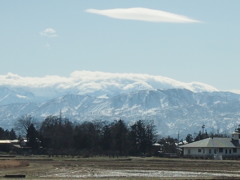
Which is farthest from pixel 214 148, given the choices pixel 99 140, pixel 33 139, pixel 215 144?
pixel 33 139

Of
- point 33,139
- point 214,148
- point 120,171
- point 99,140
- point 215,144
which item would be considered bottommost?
point 120,171

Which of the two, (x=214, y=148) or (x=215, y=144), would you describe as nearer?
(x=214, y=148)

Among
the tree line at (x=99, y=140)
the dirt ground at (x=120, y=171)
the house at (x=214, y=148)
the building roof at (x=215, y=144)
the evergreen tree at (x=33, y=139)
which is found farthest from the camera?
the evergreen tree at (x=33, y=139)

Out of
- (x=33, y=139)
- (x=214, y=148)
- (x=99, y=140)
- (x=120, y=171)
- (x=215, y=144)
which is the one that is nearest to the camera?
(x=120, y=171)

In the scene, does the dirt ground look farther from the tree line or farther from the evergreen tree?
the evergreen tree

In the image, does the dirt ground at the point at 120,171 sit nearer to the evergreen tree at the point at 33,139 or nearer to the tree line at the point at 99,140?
the tree line at the point at 99,140

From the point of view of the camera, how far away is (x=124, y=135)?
15088cm

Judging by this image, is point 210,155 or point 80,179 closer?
point 80,179

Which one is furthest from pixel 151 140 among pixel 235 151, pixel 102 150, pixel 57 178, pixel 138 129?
pixel 57 178

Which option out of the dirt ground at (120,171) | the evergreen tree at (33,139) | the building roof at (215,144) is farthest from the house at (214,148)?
the dirt ground at (120,171)

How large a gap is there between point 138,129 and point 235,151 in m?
29.3

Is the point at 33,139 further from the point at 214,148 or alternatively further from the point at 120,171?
the point at 120,171

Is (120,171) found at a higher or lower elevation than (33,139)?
lower

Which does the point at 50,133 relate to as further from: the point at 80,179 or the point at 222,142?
Result: the point at 80,179
